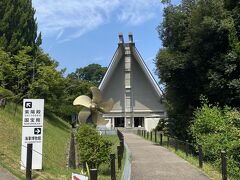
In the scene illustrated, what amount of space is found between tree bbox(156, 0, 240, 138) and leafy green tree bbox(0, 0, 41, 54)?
36.9 feet

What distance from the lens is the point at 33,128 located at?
10.3 metres

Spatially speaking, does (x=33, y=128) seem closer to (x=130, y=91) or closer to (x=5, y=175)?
(x=5, y=175)

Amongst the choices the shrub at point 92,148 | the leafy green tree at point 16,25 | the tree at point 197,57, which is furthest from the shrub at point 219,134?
the leafy green tree at point 16,25

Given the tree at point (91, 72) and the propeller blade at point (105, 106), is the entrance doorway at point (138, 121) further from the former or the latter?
the tree at point (91, 72)

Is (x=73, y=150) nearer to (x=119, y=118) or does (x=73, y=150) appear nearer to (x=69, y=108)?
(x=69, y=108)

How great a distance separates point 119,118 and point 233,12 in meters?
33.8

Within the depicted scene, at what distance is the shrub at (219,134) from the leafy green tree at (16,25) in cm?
1596

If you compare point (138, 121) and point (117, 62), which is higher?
point (117, 62)

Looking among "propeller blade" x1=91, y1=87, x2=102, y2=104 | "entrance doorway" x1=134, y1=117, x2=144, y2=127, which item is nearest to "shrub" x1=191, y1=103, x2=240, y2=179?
"propeller blade" x1=91, y1=87, x2=102, y2=104

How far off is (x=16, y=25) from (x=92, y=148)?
2314cm

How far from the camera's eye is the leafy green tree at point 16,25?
2992 cm

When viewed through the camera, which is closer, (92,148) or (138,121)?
(92,148)

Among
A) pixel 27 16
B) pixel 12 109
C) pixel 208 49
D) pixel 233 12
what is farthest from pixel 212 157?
pixel 27 16

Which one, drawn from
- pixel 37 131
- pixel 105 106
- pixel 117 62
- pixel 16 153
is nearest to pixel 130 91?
pixel 117 62
